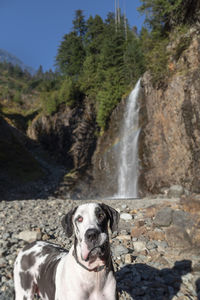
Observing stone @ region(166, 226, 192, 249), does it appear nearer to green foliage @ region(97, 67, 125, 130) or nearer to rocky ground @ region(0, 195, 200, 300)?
rocky ground @ region(0, 195, 200, 300)

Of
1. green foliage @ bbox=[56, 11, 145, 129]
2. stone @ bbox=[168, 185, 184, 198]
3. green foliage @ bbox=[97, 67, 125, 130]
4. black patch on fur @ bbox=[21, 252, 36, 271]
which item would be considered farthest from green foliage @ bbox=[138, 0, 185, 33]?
black patch on fur @ bbox=[21, 252, 36, 271]

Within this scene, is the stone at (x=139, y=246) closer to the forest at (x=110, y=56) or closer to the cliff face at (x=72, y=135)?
the forest at (x=110, y=56)

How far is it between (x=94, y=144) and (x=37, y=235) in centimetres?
2453

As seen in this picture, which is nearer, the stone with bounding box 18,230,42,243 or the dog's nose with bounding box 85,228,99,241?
the dog's nose with bounding box 85,228,99,241

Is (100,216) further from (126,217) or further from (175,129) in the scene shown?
(175,129)

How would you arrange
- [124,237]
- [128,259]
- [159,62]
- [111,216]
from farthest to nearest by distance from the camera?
[159,62]
[124,237]
[128,259]
[111,216]

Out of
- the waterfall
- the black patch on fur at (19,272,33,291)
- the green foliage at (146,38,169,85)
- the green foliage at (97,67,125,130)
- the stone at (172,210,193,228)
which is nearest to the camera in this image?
the black patch on fur at (19,272,33,291)

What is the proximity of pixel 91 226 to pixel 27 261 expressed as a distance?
60.6 inches

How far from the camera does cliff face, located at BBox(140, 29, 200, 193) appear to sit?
594 inches

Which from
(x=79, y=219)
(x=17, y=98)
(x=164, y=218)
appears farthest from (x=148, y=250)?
(x=17, y=98)

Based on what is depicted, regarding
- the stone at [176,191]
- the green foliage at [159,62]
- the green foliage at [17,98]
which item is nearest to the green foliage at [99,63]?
the green foliage at [159,62]

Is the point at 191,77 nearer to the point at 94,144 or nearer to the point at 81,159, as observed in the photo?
the point at 94,144

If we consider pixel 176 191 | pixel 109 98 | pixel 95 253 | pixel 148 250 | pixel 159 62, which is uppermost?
pixel 109 98

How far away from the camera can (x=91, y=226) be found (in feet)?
8.88
